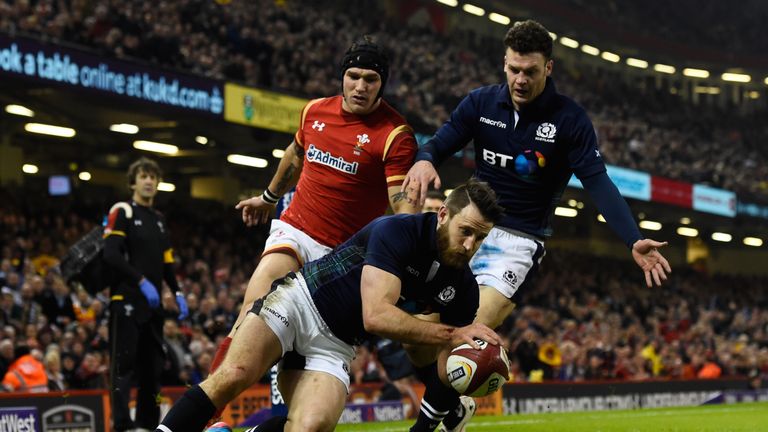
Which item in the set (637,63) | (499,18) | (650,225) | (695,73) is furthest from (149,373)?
(695,73)

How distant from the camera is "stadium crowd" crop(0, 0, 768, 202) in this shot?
21766 millimetres

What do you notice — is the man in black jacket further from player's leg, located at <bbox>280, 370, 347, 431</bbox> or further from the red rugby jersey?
player's leg, located at <bbox>280, 370, 347, 431</bbox>

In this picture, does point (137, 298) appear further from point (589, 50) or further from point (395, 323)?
point (589, 50)

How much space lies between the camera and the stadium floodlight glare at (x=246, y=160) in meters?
28.5

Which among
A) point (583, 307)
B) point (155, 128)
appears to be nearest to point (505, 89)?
point (155, 128)

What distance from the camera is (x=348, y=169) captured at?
7977 mm

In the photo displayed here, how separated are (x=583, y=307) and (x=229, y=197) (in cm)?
1050

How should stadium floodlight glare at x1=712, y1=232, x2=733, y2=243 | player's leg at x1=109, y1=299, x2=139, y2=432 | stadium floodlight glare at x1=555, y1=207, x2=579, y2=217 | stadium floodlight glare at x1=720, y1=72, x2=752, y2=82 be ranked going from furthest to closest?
stadium floodlight glare at x1=720, y1=72, x2=752, y2=82
stadium floodlight glare at x1=712, y1=232, x2=733, y2=243
stadium floodlight glare at x1=555, y1=207, x2=579, y2=217
player's leg at x1=109, y1=299, x2=139, y2=432

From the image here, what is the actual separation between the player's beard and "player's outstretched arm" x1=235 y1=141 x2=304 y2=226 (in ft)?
7.92

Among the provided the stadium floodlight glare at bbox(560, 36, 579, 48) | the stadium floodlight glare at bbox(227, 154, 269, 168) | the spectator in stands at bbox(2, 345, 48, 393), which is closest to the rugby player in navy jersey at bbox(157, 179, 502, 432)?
the spectator in stands at bbox(2, 345, 48, 393)

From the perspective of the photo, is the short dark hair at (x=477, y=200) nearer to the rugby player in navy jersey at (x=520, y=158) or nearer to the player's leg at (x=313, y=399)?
the rugby player in navy jersey at (x=520, y=158)

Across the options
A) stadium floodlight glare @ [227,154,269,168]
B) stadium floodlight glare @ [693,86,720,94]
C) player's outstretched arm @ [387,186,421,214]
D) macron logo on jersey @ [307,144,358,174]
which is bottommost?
stadium floodlight glare @ [693,86,720,94]

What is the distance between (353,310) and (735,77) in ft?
192

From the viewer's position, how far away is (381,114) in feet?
26.6
